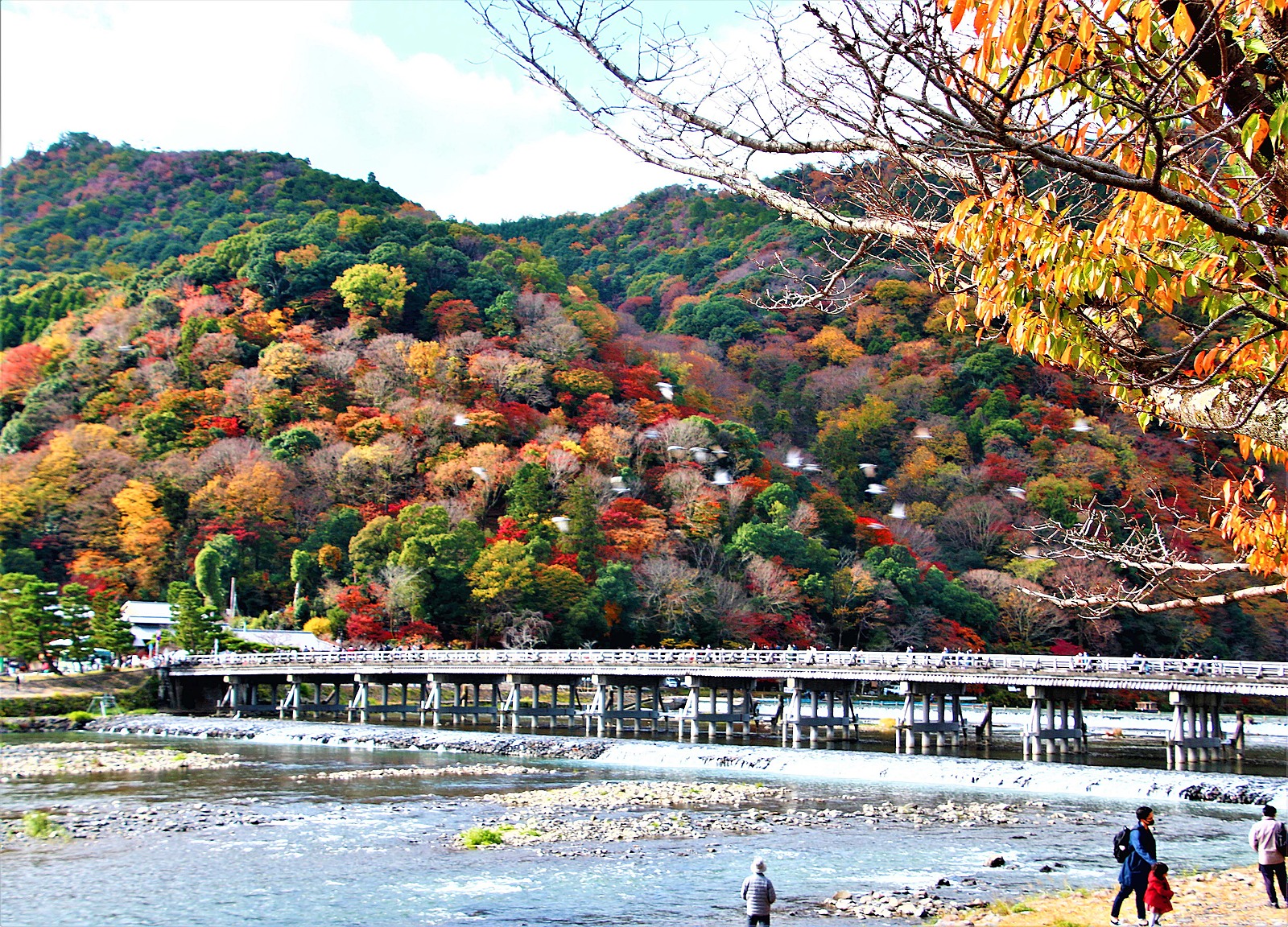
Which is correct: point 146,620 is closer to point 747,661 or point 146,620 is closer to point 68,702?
point 68,702

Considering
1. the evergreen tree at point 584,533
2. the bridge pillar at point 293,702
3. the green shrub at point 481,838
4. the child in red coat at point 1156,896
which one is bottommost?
the bridge pillar at point 293,702

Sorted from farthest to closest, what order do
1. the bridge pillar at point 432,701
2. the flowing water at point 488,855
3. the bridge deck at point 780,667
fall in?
the bridge pillar at point 432,701 < the bridge deck at point 780,667 < the flowing water at point 488,855

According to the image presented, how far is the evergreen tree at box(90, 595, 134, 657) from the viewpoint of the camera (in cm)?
4753

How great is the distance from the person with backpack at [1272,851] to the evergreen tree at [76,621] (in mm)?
46253

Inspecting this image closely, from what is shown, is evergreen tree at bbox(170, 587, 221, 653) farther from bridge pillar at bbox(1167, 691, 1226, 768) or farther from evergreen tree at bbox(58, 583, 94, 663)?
bridge pillar at bbox(1167, 691, 1226, 768)

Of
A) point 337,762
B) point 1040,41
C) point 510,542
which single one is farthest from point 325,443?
point 1040,41

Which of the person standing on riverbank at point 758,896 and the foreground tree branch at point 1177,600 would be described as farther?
the person standing on riverbank at point 758,896

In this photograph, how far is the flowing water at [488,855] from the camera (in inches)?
572

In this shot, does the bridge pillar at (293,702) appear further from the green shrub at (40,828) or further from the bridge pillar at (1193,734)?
the bridge pillar at (1193,734)

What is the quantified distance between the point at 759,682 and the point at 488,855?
37.5 meters

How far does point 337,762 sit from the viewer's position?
32.5 m

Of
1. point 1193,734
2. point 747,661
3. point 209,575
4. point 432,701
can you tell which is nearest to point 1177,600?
point 1193,734

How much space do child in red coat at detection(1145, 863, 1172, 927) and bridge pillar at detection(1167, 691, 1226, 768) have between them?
76.5ft

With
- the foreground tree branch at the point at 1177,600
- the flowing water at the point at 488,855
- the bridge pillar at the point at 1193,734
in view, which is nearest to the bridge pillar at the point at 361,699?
A: the flowing water at the point at 488,855
